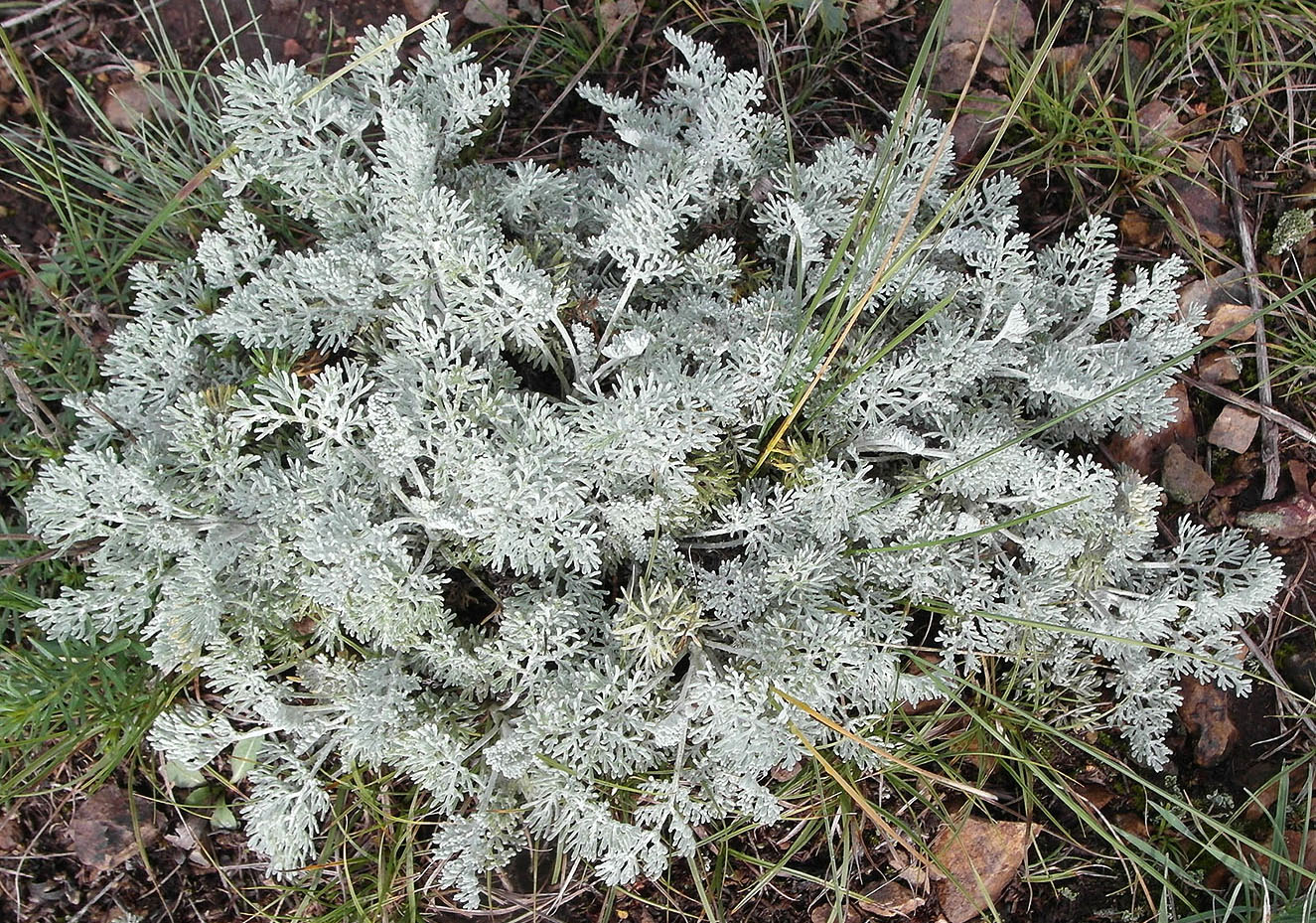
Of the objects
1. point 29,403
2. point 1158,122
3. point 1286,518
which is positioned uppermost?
point 29,403

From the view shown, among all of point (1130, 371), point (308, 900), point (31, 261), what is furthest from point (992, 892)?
point (31, 261)

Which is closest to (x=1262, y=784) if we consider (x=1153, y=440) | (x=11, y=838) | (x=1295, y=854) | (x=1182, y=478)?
(x=1295, y=854)

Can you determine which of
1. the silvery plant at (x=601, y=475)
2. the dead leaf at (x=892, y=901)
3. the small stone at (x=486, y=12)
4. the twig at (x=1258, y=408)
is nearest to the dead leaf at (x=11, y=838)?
the silvery plant at (x=601, y=475)

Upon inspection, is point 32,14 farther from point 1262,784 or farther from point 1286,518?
point 1262,784

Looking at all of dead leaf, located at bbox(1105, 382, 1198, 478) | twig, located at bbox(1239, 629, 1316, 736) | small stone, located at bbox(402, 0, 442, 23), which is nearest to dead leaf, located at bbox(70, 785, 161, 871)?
small stone, located at bbox(402, 0, 442, 23)

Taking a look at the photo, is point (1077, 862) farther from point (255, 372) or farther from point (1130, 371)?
point (255, 372)
